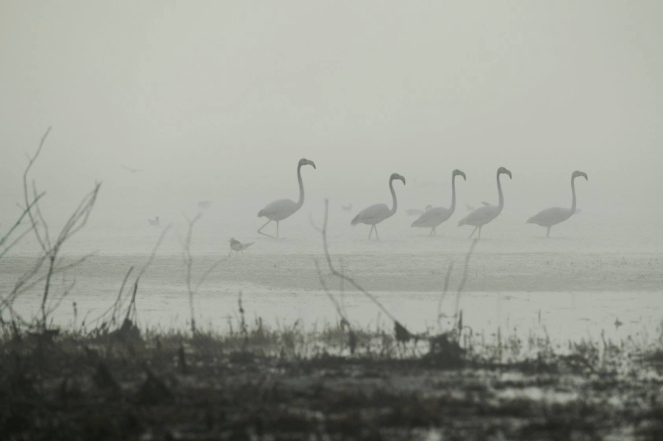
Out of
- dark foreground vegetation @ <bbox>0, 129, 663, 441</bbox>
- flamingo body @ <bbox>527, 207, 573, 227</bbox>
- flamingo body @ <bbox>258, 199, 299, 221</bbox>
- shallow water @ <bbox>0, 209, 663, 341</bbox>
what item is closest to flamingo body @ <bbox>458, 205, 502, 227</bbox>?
shallow water @ <bbox>0, 209, 663, 341</bbox>

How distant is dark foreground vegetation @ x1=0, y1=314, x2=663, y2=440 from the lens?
16.7ft

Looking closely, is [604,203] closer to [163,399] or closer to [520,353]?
[520,353]

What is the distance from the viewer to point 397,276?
583 inches

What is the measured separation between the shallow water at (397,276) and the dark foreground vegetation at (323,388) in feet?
3.72

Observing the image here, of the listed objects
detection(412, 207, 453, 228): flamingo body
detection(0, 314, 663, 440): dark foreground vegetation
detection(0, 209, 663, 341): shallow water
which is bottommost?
detection(0, 314, 663, 440): dark foreground vegetation

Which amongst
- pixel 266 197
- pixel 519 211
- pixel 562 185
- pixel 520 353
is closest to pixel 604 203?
pixel 519 211

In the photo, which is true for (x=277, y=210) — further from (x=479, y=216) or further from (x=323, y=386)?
(x=323, y=386)

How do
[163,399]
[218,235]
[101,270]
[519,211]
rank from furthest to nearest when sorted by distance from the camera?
[519,211], [218,235], [101,270], [163,399]

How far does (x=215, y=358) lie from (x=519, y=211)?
24.0 meters

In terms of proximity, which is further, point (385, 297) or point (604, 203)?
point (604, 203)

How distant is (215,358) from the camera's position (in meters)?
7.20

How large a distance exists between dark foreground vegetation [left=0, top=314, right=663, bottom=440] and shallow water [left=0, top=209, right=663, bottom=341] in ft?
3.72

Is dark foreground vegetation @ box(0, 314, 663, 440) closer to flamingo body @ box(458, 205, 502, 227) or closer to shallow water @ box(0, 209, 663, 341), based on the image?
shallow water @ box(0, 209, 663, 341)

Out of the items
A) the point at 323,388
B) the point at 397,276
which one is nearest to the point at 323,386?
the point at 323,388
